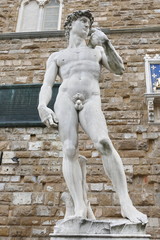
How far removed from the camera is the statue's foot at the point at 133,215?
7.77ft

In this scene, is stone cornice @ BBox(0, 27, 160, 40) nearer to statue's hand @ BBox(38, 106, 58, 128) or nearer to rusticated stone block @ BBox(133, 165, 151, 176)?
rusticated stone block @ BBox(133, 165, 151, 176)

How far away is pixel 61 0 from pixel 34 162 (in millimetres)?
4186

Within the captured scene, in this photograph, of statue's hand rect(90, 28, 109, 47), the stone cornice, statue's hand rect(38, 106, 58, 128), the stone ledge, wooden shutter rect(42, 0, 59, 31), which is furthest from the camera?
wooden shutter rect(42, 0, 59, 31)

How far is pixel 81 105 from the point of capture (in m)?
2.86

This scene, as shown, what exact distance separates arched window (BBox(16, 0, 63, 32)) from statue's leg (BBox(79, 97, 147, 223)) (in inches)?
177

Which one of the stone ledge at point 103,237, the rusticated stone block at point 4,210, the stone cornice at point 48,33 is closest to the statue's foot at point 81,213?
the stone ledge at point 103,237

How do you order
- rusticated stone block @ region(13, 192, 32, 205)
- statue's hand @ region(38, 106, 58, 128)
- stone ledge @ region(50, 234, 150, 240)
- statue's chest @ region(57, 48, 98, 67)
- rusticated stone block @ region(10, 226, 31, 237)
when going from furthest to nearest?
rusticated stone block @ region(13, 192, 32, 205)
rusticated stone block @ region(10, 226, 31, 237)
statue's chest @ region(57, 48, 98, 67)
statue's hand @ region(38, 106, 58, 128)
stone ledge @ region(50, 234, 150, 240)

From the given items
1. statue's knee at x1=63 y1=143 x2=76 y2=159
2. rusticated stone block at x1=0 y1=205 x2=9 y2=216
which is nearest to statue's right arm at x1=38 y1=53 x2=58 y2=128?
statue's knee at x1=63 y1=143 x2=76 y2=159

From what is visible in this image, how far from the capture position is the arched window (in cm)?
703

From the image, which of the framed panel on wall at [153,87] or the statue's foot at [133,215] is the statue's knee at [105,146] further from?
the framed panel on wall at [153,87]

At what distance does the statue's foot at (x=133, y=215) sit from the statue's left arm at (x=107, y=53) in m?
1.50

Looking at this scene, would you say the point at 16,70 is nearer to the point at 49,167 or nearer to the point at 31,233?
the point at 49,167

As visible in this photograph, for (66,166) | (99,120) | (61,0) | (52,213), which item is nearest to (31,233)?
(52,213)

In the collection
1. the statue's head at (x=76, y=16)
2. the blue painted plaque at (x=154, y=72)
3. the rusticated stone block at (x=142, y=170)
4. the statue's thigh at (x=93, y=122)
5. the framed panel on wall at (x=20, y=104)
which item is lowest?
the statue's thigh at (x=93, y=122)
